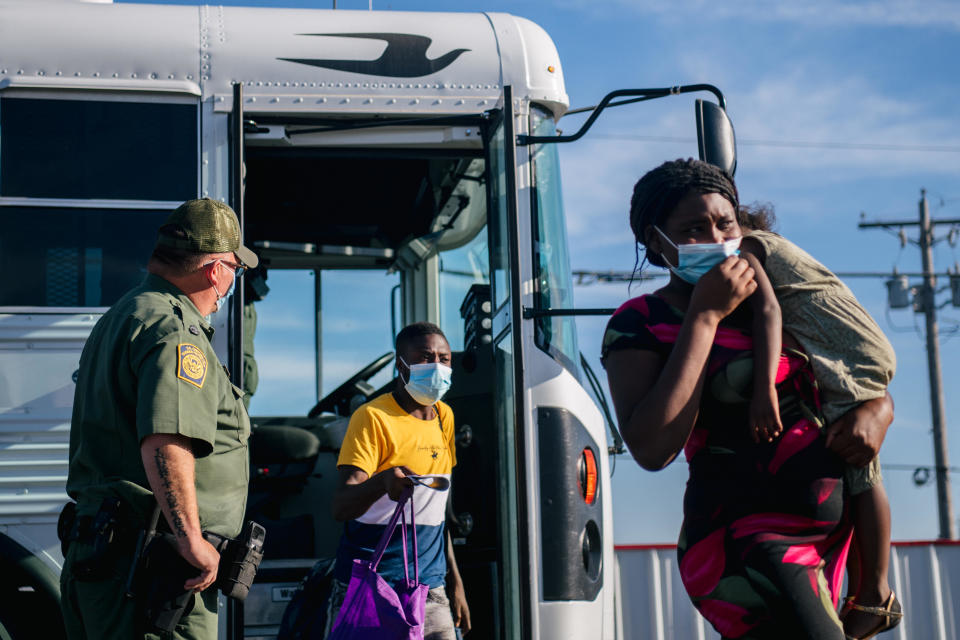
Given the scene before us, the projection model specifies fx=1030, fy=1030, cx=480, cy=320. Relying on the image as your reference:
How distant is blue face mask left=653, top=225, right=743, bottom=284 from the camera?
6.91ft

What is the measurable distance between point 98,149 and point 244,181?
546 mm

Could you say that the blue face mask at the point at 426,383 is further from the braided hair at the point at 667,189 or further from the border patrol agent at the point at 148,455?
the braided hair at the point at 667,189

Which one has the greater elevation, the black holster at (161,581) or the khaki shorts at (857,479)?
the khaki shorts at (857,479)

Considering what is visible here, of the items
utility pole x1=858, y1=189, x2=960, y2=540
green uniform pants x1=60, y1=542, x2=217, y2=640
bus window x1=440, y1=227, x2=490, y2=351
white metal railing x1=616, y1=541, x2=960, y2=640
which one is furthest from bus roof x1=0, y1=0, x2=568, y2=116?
utility pole x1=858, y1=189, x2=960, y2=540

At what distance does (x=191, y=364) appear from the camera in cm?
246

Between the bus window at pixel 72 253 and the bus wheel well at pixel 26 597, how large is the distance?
0.86 m

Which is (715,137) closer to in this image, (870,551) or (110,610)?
(870,551)

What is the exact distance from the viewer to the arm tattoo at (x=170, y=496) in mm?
2344

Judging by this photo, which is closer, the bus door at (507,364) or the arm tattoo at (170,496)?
the arm tattoo at (170,496)

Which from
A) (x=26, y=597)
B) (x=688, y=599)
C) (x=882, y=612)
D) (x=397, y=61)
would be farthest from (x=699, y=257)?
(x=688, y=599)

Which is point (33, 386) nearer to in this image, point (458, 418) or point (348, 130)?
point (348, 130)

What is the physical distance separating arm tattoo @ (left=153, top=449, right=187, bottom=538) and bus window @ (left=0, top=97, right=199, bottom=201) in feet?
5.36

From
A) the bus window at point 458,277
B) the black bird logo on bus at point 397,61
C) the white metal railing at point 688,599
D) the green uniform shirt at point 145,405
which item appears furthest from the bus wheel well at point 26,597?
the white metal railing at point 688,599

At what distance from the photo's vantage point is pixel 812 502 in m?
1.90
